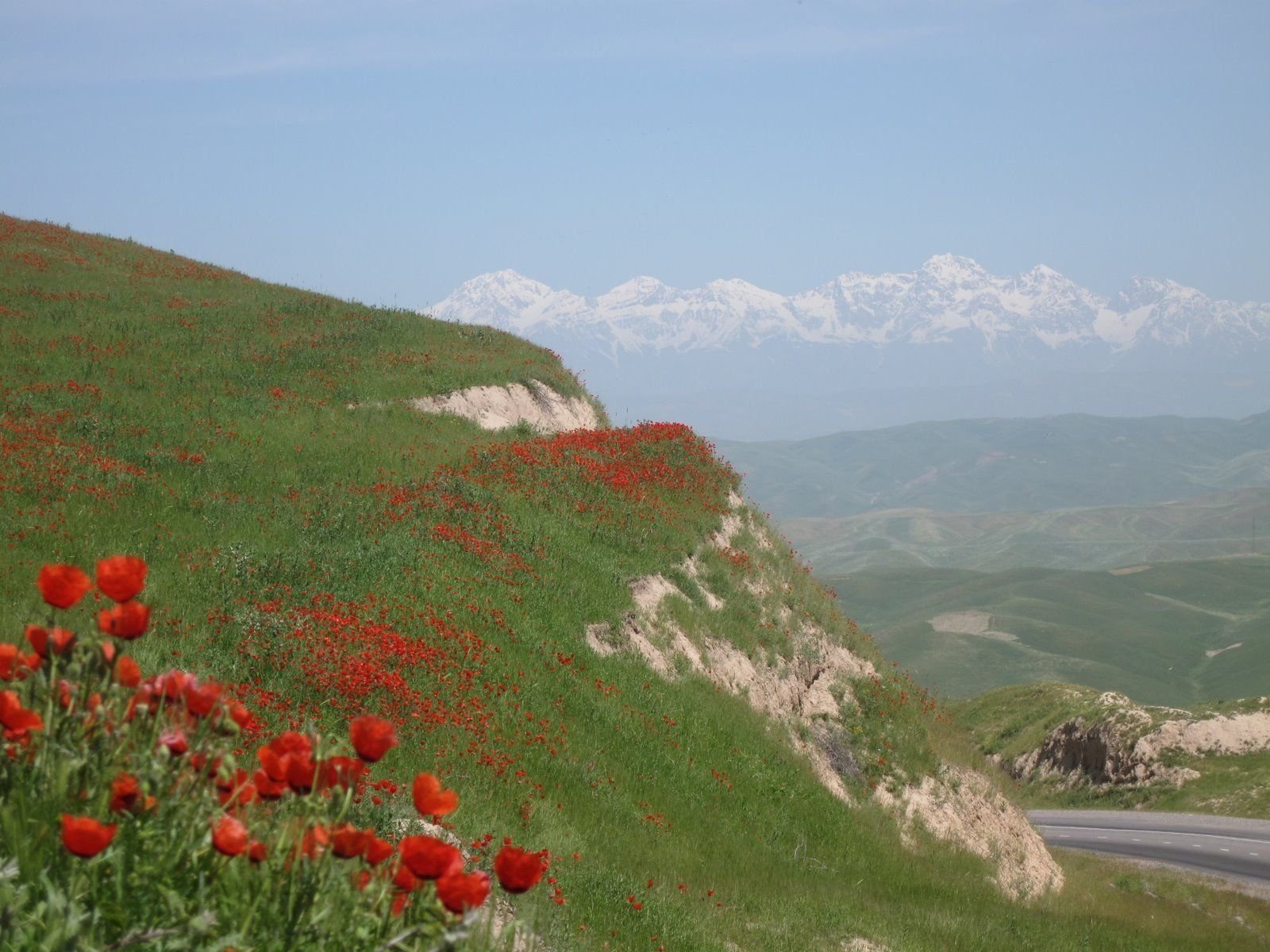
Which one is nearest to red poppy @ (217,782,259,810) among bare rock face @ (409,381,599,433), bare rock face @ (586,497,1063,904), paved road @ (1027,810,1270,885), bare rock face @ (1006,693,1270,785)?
bare rock face @ (586,497,1063,904)

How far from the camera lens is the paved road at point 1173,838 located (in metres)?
35.1

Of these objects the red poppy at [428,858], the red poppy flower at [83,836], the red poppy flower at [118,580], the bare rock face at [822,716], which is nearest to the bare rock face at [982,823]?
the bare rock face at [822,716]

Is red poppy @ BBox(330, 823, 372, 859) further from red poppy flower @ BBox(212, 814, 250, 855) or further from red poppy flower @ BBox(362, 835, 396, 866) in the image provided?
red poppy flower @ BBox(212, 814, 250, 855)

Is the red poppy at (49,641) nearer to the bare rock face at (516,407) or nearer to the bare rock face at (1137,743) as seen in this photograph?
the bare rock face at (516,407)

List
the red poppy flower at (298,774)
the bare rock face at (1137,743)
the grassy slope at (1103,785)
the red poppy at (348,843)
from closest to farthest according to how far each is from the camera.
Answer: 1. the red poppy at (348,843)
2. the red poppy flower at (298,774)
3. the grassy slope at (1103,785)
4. the bare rock face at (1137,743)

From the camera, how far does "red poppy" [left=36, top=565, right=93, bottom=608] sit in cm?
420

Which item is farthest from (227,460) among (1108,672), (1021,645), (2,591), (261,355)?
(1021,645)

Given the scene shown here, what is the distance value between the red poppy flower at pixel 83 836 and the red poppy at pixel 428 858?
3.29ft

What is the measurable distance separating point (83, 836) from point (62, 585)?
1145 millimetres

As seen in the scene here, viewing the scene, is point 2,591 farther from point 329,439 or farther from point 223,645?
point 329,439

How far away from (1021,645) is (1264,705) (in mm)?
132997

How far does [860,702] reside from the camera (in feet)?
79.8

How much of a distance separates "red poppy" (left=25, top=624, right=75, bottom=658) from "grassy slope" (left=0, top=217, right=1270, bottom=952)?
3059mm

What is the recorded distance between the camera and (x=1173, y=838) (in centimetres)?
4012
